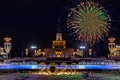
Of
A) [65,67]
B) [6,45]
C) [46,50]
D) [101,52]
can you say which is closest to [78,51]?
[101,52]

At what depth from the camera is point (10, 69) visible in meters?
44.8

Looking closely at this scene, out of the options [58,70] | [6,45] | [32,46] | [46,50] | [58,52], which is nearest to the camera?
[58,70]

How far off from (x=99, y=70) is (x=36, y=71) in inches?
307

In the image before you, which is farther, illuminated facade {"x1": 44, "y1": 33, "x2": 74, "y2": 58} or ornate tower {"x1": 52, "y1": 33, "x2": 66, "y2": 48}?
ornate tower {"x1": 52, "y1": 33, "x2": 66, "y2": 48}

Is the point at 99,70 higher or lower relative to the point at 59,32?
lower

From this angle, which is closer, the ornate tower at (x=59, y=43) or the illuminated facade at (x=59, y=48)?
the illuminated facade at (x=59, y=48)

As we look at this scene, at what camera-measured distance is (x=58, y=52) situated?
372 feet

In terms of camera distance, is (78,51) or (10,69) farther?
(78,51)

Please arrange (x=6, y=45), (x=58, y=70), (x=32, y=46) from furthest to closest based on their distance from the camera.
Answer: (x=32, y=46) < (x=6, y=45) < (x=58, y=70)

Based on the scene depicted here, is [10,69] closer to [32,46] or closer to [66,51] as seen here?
[66,51]

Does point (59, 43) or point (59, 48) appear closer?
point (59, 48)

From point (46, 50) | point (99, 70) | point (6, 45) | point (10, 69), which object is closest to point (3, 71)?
point (10, 69)

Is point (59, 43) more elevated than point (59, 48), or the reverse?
point (59, 43)

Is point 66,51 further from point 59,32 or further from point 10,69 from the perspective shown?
point 10,69
